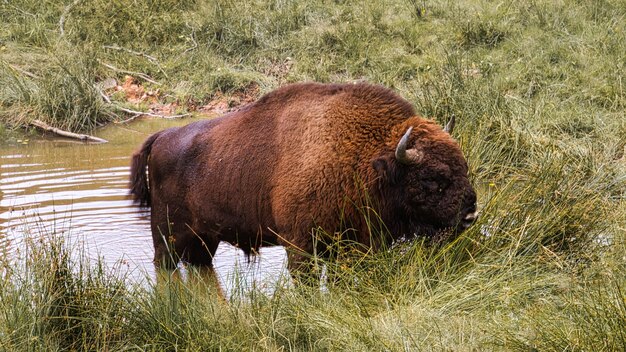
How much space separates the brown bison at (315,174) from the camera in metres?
6.26

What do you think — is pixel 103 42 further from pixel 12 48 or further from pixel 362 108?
pixel 362 108

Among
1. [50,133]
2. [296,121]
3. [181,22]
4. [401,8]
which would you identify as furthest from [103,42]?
[296,121]

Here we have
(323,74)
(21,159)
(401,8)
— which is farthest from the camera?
(401,8)

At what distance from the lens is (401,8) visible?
1734 centimetres

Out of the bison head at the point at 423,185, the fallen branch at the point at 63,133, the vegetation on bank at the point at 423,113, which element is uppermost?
the bison head at the point at 423,185

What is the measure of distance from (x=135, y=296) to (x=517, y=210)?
2800 mm

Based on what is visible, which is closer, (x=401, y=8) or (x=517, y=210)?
(x=517, y=210)

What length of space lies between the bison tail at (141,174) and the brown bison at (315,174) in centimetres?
34

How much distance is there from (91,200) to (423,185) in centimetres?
479

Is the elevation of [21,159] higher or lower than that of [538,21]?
lower

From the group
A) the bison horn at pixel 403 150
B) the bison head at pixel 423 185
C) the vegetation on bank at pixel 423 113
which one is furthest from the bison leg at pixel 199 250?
the bison horn at pixel 403 150

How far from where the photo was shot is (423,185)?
6273 millimetres

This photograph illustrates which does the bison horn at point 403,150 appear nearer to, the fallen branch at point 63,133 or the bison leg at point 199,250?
the bison leg at point 199,250

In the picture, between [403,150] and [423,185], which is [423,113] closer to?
[423,185]
